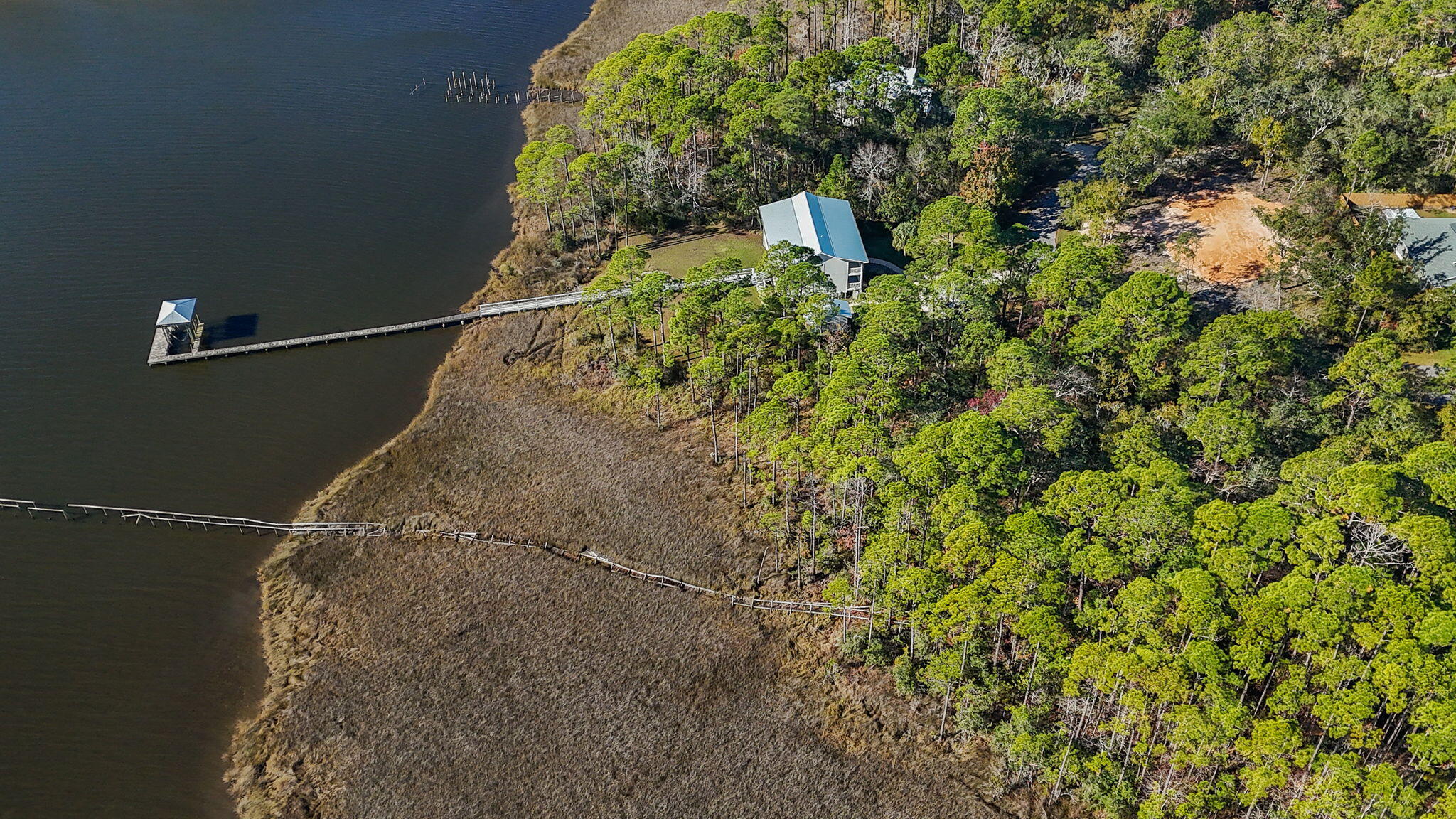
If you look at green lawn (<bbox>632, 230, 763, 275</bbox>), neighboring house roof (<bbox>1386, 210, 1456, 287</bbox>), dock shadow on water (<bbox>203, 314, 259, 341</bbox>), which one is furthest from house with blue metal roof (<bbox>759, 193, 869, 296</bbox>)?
dock shadow on water (<bbox>203, 314, 259, 341</bbox>)

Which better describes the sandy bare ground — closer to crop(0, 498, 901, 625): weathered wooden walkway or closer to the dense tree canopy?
the dense tree canopy

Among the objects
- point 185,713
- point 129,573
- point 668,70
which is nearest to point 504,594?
point 185,713

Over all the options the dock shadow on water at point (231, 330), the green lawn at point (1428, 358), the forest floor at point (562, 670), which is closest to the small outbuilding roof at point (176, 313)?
the dock shadow on water at point (231, 330)

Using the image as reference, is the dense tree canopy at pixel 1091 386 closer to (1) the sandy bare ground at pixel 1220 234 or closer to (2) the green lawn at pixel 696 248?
(2) the green lawn at pixel 696 248

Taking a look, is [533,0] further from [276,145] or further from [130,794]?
[130,794]

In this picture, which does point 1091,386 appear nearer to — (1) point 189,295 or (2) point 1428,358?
(2) point 1428,358

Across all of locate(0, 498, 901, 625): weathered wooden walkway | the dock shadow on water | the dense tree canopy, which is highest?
the dense tree canopy

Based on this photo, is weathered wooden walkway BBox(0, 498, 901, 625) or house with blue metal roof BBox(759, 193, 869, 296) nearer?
weathered wooden walkway BBox(0, 498, 901, 625)
